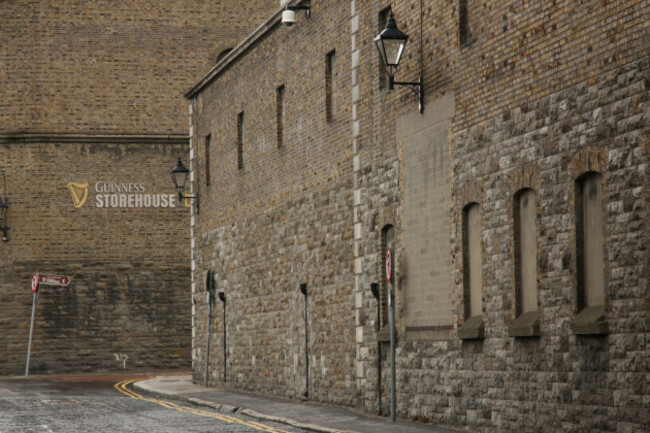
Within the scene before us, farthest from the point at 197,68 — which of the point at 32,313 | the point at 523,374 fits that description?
the point at 523,374

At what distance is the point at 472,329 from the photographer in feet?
54.7

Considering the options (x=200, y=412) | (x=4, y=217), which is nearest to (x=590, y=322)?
(x=200, y=412)

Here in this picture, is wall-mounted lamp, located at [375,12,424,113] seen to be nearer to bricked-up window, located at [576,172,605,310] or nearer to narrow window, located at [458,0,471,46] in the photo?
narrow window, located at [458,0,471,46]

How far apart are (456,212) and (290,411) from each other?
17.3ft

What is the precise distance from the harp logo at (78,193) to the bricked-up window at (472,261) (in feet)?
78.0

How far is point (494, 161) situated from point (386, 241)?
421 cm

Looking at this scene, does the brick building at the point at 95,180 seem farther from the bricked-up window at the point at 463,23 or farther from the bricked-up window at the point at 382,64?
the bricked-up window at the point at 463,23

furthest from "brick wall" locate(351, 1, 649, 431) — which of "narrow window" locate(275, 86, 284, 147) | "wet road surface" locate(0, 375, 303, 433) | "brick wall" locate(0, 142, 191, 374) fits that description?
"brick wall" locate(0, 142, 191, 374)

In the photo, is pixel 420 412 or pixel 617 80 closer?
pixel 617 80

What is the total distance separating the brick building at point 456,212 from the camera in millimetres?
13438

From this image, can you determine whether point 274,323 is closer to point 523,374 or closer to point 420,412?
point 420,412

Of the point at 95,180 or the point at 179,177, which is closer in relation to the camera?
the point at 179,177

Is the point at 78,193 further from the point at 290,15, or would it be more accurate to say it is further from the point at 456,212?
the point at 456,212

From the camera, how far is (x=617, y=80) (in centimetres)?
1331
